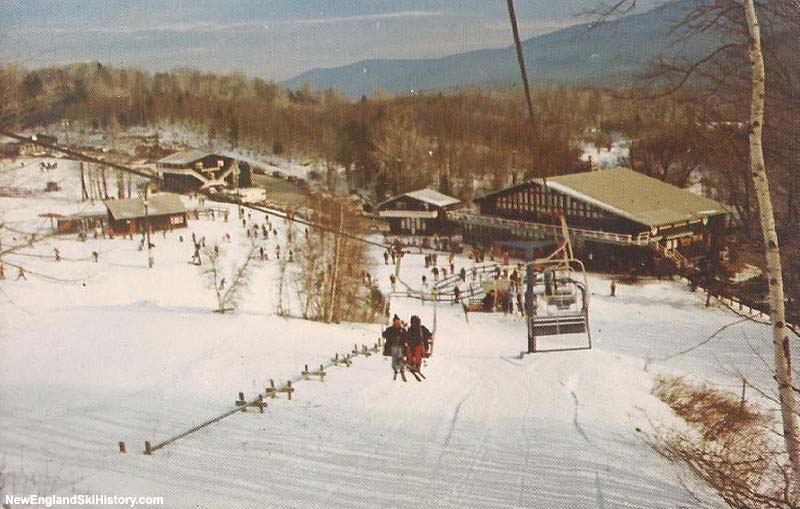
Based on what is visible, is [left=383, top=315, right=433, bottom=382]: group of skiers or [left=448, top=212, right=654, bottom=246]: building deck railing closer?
[left=383, top=315, right=433, bottom=382]: group of skiers

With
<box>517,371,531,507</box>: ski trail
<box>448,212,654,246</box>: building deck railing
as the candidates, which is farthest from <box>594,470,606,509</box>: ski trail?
<box>448,212,654,246</box>: building deck railing

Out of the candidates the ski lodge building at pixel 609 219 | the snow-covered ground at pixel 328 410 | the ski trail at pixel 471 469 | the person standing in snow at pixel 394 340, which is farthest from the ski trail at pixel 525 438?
the ski lodge building at pixel 609 219

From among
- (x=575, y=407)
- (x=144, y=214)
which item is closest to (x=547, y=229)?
(x=144, y=214)

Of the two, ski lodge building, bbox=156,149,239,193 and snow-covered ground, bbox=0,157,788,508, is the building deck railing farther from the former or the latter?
ski lodge building, bbox=156,149,239,193

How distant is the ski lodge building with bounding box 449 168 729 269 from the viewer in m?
39.2

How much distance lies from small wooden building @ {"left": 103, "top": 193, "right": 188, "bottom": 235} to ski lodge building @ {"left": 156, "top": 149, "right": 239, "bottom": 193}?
1689cm

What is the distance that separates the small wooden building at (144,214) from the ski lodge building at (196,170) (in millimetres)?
16891

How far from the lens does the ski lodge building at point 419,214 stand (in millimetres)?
53188

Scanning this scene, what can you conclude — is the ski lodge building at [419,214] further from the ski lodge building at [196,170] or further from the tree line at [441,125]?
the ski lodge building at [196,170]

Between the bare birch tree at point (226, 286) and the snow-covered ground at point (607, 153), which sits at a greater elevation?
the snow-covered ground at point (607, 153)

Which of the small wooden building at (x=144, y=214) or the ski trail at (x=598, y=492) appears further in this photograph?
the small wooden building at (x=144, y=214)

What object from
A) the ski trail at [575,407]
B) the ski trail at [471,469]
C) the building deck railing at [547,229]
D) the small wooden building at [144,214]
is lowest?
the ski trail at [575,407]

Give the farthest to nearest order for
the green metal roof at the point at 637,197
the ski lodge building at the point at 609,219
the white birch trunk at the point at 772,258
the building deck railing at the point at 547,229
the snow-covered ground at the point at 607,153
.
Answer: the snow-covered ground at the point at 607,153, the green metal roof at the point at 637,197, the ski lodge building at the point at 609,219, the building deck railing at the point at 547,229, the white birch trunk at the point at 772,258

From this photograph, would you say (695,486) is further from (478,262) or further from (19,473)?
(478,262)
